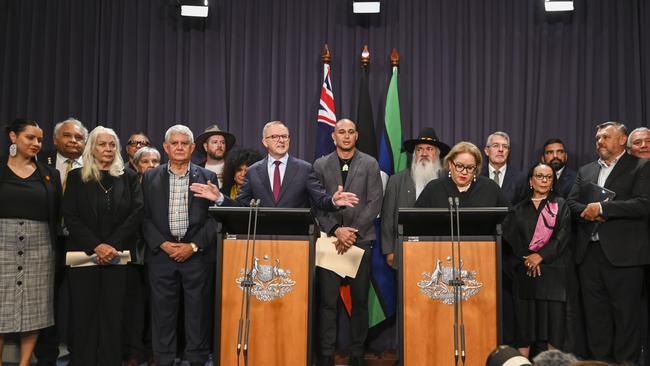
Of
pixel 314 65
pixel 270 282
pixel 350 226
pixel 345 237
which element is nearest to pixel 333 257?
pixel 345 237

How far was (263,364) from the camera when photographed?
153 inches

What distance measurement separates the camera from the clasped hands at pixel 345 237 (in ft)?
15.2

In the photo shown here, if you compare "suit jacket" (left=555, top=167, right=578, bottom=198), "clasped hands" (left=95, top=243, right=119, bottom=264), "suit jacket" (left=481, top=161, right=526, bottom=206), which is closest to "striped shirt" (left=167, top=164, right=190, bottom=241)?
"clasped hands" (left=95, top=243, right=119, bottom=264)

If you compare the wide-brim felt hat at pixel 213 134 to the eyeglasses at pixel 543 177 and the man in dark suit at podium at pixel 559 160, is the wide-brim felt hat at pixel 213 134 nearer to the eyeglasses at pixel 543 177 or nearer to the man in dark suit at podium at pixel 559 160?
the eyeglasses at pixel 543 177

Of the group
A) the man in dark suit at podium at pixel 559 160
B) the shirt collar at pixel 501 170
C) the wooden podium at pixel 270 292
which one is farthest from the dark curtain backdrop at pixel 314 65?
the wooden podium at pixel 270 292

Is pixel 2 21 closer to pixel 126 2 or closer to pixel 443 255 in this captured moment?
pixel 126 2

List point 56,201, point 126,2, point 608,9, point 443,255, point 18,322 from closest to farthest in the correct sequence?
1. point 443,255
2. point 18,322
3. point 56,201
4. point 608,9
5. point 126,2

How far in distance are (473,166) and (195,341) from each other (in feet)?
7.50

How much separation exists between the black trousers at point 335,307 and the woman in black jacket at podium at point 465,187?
2.54 feet

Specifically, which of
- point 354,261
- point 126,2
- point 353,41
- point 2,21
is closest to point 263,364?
point 354,261

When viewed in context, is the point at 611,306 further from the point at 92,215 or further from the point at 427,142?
the point at 92,215

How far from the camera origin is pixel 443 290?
151 inches

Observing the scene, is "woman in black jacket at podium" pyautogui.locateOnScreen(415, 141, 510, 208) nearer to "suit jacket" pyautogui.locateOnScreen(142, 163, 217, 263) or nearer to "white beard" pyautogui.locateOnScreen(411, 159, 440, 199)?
"white beard" pyautogui.locateOnScreen(411, 159, 440, 199)

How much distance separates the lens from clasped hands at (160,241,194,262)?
14.5 ft
